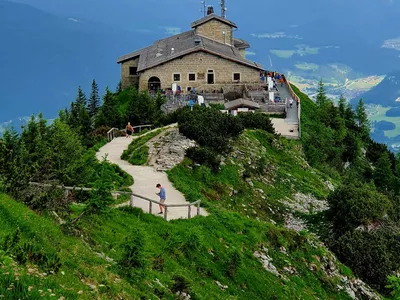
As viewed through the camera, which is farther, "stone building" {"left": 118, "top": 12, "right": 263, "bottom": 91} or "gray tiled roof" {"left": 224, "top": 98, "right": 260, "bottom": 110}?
"stone building" {"left": 118, "top": 12, "right": 263, "bottom": 91}

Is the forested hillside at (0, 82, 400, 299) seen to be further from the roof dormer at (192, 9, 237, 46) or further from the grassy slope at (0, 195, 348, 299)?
the roof dormer at (192, 9, 237, 46)

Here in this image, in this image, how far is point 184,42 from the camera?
220ft

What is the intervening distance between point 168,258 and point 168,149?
13654mm

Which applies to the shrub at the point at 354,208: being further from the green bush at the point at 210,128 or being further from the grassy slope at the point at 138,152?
the grassy slope at the point at 138,152

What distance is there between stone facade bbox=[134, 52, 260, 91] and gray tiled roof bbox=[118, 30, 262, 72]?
0.51m

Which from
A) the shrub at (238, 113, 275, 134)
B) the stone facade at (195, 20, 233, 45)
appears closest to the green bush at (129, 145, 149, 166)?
the shrub at (238, 113, 275, 134)

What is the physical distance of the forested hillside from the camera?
47.2 ft

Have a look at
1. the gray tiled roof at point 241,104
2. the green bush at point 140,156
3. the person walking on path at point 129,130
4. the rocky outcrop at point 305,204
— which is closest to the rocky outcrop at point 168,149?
the green bush at point 140,156

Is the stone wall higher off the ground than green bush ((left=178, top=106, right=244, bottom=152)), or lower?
higher

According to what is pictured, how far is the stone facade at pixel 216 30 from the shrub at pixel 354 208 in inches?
1765

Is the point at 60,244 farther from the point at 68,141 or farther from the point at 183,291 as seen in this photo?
the point at 68,141

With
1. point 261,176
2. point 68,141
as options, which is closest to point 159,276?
point 68,141

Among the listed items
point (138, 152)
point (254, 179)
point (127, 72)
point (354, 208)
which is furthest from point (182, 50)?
point (354, 208)

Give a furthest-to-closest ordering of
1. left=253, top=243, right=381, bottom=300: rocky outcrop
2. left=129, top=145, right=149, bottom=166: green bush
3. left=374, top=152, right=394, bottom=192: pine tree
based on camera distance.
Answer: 1. left=374, top=152, right=394, bottom=192: pine tree
2. left=129, top=145, right=149, bottom=166: green bush
3. left=253, top=243, right=381, bottom=300: rocky outcrop
